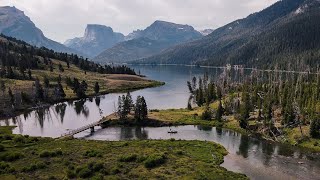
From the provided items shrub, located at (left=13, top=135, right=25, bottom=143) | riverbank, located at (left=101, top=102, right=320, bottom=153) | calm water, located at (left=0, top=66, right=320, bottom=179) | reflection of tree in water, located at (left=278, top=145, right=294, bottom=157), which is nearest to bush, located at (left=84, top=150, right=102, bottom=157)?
calm water, located at (left=0, top=66, right=320, bottom=179)

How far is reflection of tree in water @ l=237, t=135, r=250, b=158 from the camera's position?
11619 cm

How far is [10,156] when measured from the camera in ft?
332

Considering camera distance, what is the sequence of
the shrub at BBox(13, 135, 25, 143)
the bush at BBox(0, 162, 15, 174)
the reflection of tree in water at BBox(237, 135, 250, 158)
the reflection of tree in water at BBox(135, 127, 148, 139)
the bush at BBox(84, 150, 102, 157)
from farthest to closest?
the reflection of tree in water at BBox(135, 127, 148, 139)
the shrub at BBox(13, 135, 25, 143)
the reflection of tree in water at BBox(237, 135, 250, 158)
the bush at BBox(84, 150, 102, 157)
the bush at BBox(0, 162, 15, 174)

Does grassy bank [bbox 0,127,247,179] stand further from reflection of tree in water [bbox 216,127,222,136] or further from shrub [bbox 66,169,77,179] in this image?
reflection of tree in water [bbox 216,127,222,136]

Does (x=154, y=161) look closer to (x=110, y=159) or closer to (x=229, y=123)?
(x=110, y=159)

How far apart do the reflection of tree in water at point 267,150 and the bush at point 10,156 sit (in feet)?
243

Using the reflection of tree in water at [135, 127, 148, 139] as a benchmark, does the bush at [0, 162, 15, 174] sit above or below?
above

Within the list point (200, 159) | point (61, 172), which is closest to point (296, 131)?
point (200, 159)

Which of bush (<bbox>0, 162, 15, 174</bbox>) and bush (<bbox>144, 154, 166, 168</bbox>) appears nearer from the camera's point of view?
bush (<bbox>0, 162, 15, 174</bbox>)

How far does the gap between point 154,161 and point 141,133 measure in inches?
1948

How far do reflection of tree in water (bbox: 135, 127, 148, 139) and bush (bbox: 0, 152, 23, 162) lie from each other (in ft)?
160

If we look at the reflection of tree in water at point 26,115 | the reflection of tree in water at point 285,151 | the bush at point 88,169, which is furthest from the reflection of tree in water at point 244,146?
the reflection of tree in water at point 26,115

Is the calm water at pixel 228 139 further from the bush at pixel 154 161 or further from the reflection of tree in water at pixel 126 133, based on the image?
the bush at pixel 154 161

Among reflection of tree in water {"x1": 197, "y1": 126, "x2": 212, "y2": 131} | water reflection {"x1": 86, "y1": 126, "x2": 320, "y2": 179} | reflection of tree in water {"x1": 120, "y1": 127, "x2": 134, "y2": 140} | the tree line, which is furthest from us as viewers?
the tree line
